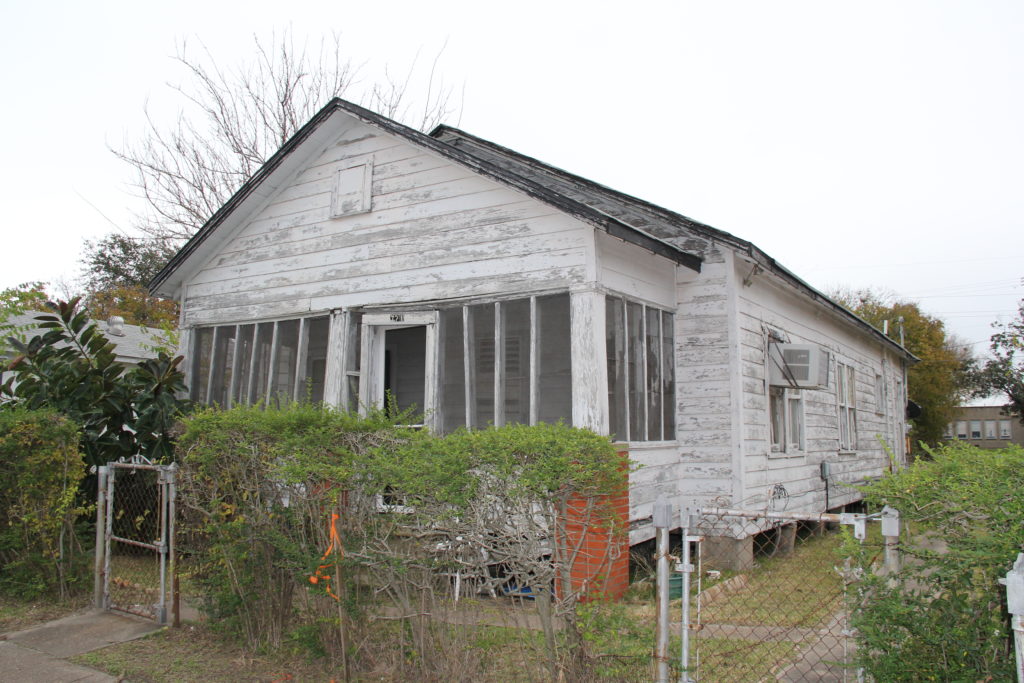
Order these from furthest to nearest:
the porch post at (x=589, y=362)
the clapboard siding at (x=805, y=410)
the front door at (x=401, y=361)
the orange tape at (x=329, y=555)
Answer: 1. the clapboard siding at (x=805, y=410)
2. the front door at (x=401, y=361)
3. the porch post at (x=589, y=362)
4. the orange tape at (x=329, y=555)

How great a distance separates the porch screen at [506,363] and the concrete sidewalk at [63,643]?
11.6ft

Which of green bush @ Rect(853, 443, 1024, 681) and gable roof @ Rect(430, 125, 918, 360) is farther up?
gable roof @ Rect(430, 125, 918, 360)

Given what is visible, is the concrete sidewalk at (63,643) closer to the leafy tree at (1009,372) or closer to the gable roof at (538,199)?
the gable roof at (538,199)

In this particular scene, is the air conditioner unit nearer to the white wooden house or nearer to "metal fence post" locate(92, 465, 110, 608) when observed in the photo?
the white wooden house

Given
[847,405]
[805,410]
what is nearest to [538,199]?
[805,410]

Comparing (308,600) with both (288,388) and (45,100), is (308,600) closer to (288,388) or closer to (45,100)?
(288,388)

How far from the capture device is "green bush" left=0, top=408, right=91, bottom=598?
6762 millimetres

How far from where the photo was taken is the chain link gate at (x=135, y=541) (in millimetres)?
6184

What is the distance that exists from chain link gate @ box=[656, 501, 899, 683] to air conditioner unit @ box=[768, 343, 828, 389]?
1901 mm

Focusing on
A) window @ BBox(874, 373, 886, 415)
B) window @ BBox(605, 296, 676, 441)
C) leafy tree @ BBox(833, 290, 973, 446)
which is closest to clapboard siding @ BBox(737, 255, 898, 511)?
window @ BBox(874, 373, 886, 415)

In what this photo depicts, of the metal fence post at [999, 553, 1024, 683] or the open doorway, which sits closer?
the metal fence post at [999, 553, 1024, 683]

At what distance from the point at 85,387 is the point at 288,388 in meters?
2.32

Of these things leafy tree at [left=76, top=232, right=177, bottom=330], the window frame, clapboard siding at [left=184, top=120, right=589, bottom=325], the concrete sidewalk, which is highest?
leafy tree at [left=76, top=232, right=177, bottom=330]

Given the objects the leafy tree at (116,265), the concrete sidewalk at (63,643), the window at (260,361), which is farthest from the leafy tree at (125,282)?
the concrete sidewalk at (63,643)
